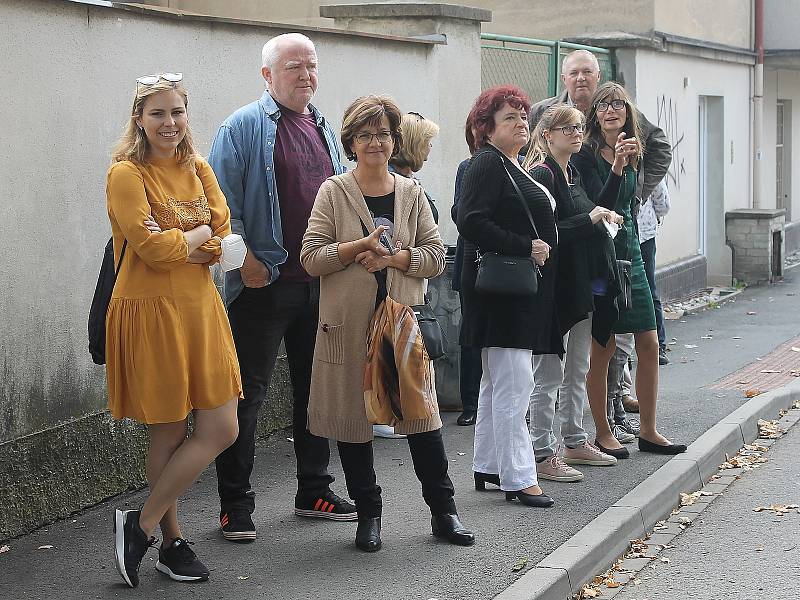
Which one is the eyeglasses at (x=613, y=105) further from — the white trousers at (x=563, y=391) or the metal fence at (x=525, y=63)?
the metal fence at (x=525, y=63)

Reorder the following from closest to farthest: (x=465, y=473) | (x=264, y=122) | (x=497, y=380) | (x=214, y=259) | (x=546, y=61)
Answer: (x=214, y=259)
(x=264, y=122)
(x=497, y=380)
(x=465, y=473)
(x=546, y=61)

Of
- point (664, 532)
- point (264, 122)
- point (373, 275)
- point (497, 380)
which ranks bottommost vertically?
point (664, 532)

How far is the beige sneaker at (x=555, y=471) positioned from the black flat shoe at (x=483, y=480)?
14.5 inches

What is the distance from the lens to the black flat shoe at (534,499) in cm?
625

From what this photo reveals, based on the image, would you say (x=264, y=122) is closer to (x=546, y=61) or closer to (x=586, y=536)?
(x=586, y=536)

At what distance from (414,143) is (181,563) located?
3.09 metres

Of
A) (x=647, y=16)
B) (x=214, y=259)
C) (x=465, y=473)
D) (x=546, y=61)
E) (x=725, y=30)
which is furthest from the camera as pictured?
(x=725, y=30)

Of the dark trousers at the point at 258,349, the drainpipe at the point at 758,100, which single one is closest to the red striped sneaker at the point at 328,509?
the dark trousers at the point at 258,349

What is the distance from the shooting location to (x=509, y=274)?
600 centimetres

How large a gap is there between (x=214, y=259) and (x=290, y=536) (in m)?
1.41

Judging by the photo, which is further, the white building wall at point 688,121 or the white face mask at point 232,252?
the white building wall at point 688,121

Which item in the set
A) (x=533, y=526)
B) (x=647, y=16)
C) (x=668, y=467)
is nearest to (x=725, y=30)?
(x=647, y=16)

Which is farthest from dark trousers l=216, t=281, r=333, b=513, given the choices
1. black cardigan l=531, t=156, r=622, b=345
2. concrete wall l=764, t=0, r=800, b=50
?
concrete wall l=764, t=0, r=800, b=50

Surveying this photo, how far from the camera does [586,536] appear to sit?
579 centimetres
